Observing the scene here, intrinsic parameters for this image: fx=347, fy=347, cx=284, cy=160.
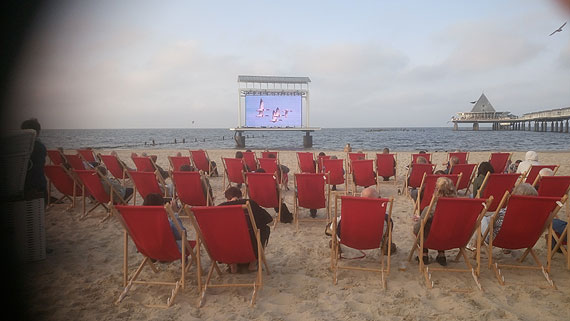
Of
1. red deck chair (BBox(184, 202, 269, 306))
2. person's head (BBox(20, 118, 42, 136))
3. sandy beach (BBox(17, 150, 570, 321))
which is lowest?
sandy beach (BBox(17, 150, 570, 321))

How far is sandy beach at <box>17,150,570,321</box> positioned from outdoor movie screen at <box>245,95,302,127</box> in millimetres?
20363

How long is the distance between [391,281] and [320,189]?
1803 millimetres

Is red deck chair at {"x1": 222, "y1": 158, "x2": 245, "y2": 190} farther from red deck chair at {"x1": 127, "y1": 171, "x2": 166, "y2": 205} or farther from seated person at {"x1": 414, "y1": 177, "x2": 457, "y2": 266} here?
seated person at {"x1": 414, "y1": 177, "x2": 457, "y2": 266}

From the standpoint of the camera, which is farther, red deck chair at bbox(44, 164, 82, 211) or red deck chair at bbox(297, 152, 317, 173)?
red deck chair at bbox(297, 152, 317, 173)

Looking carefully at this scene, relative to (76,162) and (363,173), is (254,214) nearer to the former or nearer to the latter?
(363,173)

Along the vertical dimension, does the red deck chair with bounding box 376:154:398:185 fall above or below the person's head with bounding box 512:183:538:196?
below

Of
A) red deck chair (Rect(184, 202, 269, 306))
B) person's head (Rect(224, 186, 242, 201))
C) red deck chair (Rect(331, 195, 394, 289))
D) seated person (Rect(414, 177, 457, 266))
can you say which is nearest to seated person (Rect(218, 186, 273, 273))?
person's head (Rect(224, 186, 242, 201))

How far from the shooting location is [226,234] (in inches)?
110

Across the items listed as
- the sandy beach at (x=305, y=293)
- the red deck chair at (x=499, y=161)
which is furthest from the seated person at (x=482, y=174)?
the red deck chair at (x=499, y=161)

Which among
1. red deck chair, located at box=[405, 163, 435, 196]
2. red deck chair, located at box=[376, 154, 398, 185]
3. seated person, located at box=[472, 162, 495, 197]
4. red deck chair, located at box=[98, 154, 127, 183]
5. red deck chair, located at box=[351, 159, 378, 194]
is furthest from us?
red deck chair, located at box=[376, 154, 398, 185]

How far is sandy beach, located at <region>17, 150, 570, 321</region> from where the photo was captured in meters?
2.55

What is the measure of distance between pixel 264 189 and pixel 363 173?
8.17 ft

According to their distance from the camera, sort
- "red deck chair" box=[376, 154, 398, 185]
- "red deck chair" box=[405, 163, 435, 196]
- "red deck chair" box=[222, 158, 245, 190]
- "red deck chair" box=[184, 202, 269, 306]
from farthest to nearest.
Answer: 1. "red deck chair" box=[376, 154, 398, 185]
2. "red deck chair" box=[222, 158, 245, 190]
3. "red deck chair" box=[405, 163, 435, 196]
4. "red deck chair" box=[184, 202, 269, 306]

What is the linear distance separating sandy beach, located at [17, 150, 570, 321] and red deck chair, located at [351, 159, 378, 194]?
2672mm
